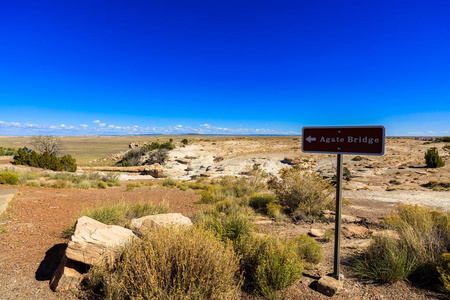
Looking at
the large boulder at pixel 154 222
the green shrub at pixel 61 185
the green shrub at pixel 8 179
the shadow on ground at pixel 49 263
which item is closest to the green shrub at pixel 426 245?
the large boulder at pixel 154 222

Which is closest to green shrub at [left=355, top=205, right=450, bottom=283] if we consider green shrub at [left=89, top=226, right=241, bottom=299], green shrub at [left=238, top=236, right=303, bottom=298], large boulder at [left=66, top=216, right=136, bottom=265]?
green shrub at [left=238, top=236, right=303, bottom=298]

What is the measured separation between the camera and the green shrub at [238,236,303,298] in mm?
3479

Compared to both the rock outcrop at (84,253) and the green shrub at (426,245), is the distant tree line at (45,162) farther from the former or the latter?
the green shrub at (426,245)

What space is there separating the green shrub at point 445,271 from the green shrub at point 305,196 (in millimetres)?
4100

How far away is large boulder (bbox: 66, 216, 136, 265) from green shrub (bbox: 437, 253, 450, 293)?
462 cm

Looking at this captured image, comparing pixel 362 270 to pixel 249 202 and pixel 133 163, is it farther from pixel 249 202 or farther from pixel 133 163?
pixel 133 163

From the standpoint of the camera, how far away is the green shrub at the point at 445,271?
3.29 m

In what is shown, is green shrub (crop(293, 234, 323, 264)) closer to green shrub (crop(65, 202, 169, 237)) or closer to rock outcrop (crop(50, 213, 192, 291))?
rock outcrop (crop(50, 213, 192, 291))

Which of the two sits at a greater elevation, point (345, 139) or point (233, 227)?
point (345, 139)

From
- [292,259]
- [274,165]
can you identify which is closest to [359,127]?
[292,259]

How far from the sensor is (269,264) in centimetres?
366

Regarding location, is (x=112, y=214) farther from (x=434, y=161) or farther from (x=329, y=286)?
(x=434, y=161)

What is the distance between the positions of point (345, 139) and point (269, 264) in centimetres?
223

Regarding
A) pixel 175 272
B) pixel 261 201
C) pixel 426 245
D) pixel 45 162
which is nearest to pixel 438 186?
pixel 261 201
